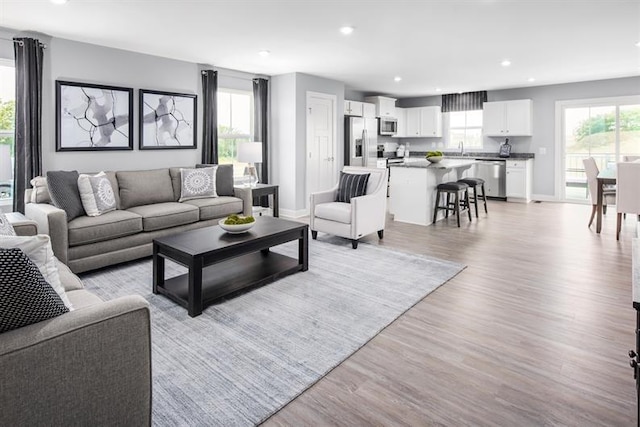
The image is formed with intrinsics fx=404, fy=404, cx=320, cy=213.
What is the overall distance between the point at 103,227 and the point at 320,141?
168 inches

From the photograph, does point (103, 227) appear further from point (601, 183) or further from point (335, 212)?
point (601, 183)

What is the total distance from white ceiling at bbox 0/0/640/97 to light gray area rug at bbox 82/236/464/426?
94.2 inches

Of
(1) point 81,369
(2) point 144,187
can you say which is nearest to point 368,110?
(2) point 144,187

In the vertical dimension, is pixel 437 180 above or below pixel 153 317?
above

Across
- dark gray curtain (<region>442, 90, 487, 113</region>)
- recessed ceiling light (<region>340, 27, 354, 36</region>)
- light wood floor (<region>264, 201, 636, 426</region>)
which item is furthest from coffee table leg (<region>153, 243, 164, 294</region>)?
dark gray curtain (<region>442, 90, 487, 113</region>)

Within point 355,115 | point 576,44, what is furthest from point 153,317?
point 355,115

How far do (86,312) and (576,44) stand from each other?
576 centimetres

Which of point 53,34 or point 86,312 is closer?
point 86,312

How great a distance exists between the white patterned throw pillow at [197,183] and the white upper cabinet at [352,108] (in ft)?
12.7

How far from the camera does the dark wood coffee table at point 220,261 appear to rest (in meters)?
2.90

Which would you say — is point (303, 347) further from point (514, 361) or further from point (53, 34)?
point (53, 34)

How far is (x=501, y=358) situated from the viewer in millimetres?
2307

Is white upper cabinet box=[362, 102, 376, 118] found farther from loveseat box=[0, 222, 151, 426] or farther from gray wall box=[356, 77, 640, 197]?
loveseat box=[0, 222, 151, 426]

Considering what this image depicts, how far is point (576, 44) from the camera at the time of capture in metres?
4.89
